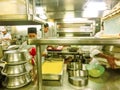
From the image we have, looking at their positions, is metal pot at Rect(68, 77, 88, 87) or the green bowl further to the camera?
the green bowl

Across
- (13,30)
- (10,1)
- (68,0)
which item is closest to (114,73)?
(10,1)

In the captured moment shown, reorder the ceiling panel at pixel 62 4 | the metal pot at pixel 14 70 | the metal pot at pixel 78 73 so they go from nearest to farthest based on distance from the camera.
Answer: the metal pot at pixel 14 70
the metal pot at pixel 78 73
the ceiling panel at pixel 62 4

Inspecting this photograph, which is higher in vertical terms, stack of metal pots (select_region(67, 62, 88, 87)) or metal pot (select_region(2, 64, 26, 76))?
metal pot (select_region(2, 64, 26, 76))

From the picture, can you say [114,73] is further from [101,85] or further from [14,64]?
[14,64]

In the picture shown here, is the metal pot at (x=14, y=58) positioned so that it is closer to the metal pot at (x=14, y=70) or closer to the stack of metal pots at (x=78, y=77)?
the metal pot at (x=14, y=70)

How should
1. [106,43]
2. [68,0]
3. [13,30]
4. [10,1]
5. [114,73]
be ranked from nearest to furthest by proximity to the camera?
1. [106,43]
2. [10,1]
3. [114,73]
4. [68,0]
5. [13,30]

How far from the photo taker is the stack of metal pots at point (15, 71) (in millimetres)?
1042

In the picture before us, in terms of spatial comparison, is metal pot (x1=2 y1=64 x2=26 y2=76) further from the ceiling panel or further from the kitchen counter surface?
the ceiling panel

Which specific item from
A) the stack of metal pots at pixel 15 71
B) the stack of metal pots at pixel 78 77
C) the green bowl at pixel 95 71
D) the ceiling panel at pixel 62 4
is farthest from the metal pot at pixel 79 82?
the ceiling panel at pixel 62 4

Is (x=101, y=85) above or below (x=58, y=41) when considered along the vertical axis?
below

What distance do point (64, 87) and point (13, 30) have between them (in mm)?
5150

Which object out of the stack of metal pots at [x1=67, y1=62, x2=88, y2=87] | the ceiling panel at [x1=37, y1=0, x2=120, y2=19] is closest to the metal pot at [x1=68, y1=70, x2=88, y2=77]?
the stack of metal pots at [x1=67, y1=62, x2=88, y2=87]

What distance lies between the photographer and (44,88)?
1058 mm

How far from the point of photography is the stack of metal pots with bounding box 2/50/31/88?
3.42 feet
